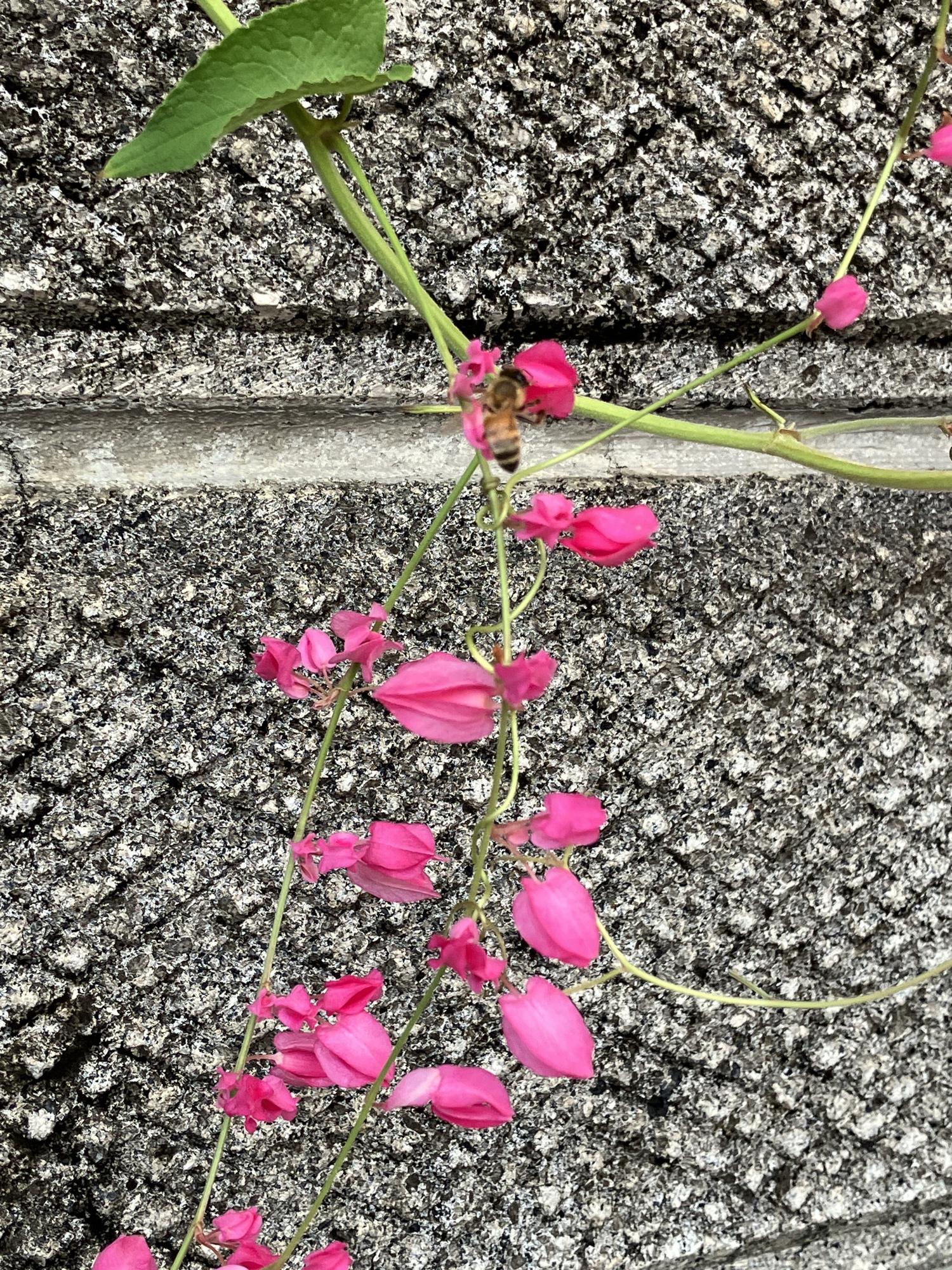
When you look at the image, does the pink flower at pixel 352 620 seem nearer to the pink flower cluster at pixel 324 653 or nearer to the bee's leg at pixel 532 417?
the pink flower cluster at pixel 324 653

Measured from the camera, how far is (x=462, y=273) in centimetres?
46

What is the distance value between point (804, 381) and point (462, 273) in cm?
17

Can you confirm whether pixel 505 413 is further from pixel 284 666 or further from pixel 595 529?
pixel 284 666

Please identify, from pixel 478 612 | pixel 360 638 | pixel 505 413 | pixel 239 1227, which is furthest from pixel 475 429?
pixel 239 1227

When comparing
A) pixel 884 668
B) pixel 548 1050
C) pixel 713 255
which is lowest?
pixel 548 1050

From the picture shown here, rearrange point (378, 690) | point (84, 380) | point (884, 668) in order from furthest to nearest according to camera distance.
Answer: point (884, 668) < point (84, 380) < point (378, 690)

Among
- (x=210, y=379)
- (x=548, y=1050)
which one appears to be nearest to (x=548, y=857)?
(x=548, y=1050)

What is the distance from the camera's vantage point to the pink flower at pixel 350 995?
371 mm

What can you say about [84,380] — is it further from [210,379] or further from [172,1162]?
[172,1162]

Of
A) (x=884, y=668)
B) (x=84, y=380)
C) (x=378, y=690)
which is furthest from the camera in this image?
(x=884, y=668)

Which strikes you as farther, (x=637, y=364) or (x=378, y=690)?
(x=637, y=364)

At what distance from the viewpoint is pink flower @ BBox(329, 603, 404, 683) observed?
365 millimetres

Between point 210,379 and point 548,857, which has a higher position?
point 210,379

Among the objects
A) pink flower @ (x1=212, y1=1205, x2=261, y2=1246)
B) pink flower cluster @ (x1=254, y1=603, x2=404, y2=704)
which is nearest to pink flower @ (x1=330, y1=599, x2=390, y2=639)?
pink flower cluster @ (x1=254, y1=603, x2=404, y2=704)
